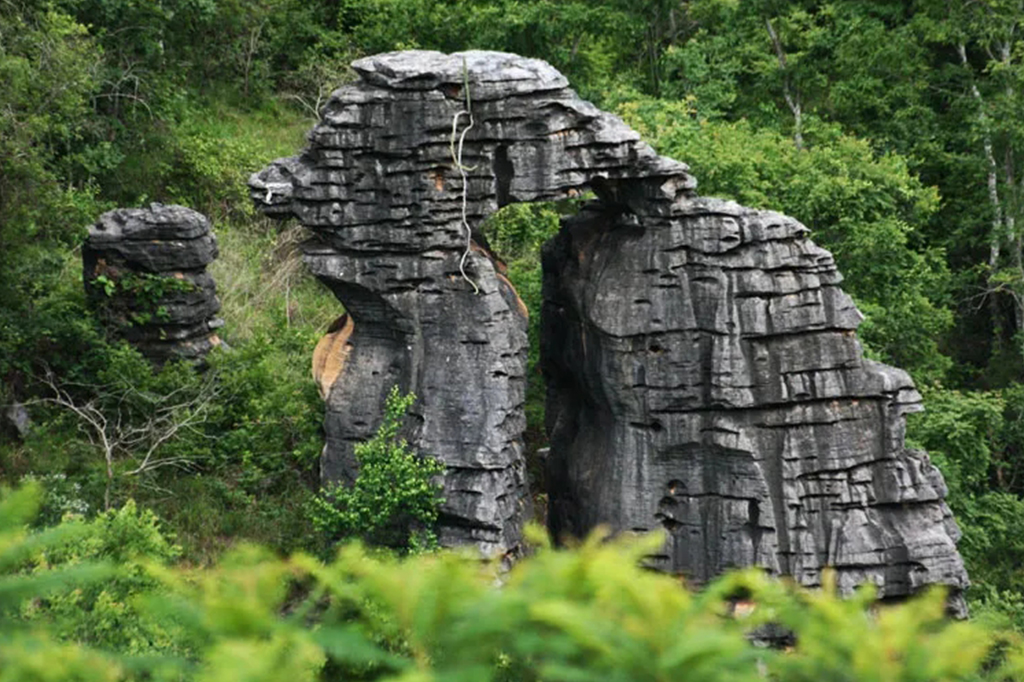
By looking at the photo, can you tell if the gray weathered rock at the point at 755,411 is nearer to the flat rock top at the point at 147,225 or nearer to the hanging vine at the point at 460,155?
the hanging vine at the point at 460,155

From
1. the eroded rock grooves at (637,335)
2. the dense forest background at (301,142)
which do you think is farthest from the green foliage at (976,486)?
the eroded rock grooves at (637,335)

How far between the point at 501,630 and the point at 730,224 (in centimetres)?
815

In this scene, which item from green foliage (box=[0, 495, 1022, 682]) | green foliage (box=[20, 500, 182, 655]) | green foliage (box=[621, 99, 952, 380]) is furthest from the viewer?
green foliage (box=[621, 99, 952, 380])

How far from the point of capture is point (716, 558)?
11.9m

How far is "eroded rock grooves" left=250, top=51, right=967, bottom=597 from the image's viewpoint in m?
11.5

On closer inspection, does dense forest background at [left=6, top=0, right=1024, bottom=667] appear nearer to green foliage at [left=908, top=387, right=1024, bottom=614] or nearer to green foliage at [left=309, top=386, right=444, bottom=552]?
green foliage at [left=908, top=387, right=1024, bottom=614]

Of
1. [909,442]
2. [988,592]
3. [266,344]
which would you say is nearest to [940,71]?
[909,442]

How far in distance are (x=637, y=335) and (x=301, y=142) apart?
13.5 metres

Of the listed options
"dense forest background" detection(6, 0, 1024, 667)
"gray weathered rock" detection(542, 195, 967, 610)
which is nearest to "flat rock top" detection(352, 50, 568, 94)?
"gray weathered rock" detection(542, 195, 967, 610)

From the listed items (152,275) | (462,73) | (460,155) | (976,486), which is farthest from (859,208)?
(152,275)

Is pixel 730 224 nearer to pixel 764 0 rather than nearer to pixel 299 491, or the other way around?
pixel 299 491

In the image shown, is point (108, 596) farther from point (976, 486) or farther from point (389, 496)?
point (976, 486)

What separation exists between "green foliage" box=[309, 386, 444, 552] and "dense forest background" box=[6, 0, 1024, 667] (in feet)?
0.71

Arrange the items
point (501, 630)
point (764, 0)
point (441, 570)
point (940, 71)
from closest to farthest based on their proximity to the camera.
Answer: point (501, 630) → point (441, 570) → point (940, 71) → point (764, 0)
